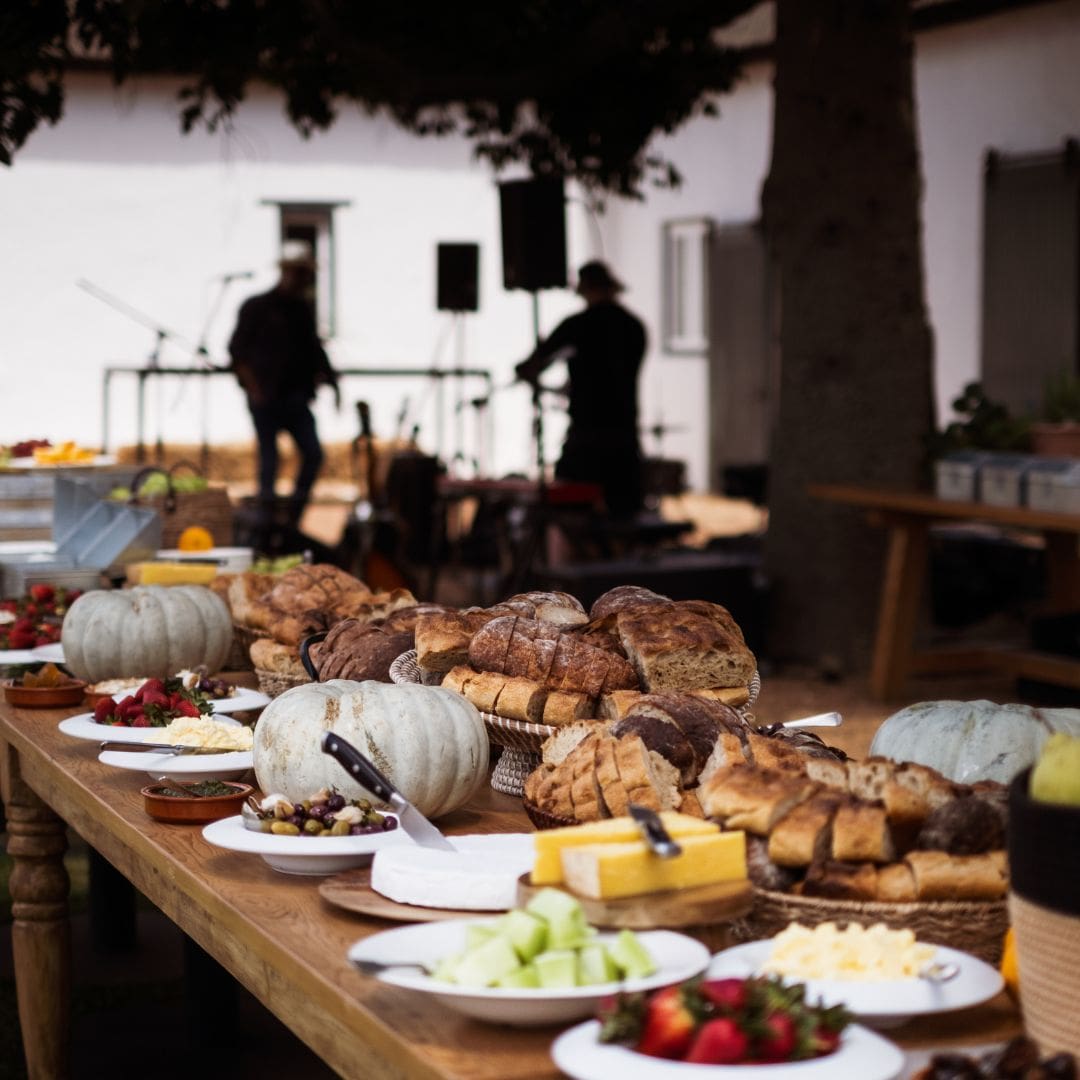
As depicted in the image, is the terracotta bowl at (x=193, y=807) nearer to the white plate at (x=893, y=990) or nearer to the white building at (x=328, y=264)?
the white plate at (x=893, y=990)

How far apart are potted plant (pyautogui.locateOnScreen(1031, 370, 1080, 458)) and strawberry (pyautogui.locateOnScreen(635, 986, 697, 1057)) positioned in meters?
5.31

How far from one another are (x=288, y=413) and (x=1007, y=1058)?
9.12 metres

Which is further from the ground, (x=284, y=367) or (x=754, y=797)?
(x=284, y=367)

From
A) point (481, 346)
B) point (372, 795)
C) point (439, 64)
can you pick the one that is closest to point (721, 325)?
point (481, 346)

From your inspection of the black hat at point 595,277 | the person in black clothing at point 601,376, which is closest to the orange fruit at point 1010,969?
the person in black clothing at point 601,376

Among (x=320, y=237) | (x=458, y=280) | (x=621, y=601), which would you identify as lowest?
(x=621, y=601)

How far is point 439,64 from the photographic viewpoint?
296 inches

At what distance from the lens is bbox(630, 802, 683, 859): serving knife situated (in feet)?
4.69

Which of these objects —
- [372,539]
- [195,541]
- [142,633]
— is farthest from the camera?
[372,539]

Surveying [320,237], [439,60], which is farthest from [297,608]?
[320,237]

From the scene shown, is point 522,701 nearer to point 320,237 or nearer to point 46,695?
point 46,695

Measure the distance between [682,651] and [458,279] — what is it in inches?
324

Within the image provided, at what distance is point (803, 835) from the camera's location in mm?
1513

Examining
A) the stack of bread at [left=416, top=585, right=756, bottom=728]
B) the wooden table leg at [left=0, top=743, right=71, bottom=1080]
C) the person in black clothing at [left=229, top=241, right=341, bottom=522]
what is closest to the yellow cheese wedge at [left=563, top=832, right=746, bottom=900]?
the stack of bread at [left=416, top=585, right=756, bottom=728]
